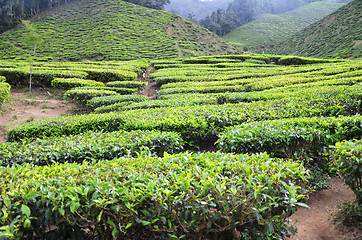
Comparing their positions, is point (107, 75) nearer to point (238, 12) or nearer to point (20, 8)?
point (20, 8)

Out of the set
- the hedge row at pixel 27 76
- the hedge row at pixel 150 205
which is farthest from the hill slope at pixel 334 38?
the hedge row at pixel 27 76

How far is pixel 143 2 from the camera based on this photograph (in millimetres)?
58094

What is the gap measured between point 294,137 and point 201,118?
2.63 metres

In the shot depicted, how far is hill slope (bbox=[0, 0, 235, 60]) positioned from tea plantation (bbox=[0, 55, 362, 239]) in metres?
26.8

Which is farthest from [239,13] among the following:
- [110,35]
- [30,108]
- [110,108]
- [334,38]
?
[30,108]

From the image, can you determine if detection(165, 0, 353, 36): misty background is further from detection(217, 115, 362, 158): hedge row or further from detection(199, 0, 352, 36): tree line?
detection(217, 115, 362, 158): hedge row

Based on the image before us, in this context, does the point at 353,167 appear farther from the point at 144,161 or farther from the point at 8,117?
the point at 8,117

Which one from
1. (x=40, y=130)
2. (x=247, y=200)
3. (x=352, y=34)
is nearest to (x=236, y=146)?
(x=247, y=200)

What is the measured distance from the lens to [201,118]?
6.27 meters

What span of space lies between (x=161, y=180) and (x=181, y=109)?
4.79m

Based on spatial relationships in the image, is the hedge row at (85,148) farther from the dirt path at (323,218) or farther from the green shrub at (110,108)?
the green shrub at (110,108)

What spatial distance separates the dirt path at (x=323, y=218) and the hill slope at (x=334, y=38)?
3084 centimetres

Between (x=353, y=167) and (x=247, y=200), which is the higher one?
(x=353, y=167)

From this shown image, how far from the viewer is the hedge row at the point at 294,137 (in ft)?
14.3
